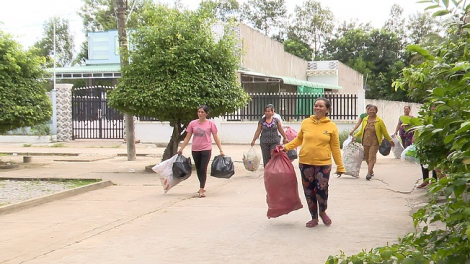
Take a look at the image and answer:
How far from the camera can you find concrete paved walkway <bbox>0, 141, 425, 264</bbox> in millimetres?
6141

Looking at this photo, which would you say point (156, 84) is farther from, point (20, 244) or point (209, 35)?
point (20, 244)

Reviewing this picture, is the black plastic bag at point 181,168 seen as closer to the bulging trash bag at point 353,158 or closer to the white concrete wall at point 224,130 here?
the bulging trash bag at point 353,158

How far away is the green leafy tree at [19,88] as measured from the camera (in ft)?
50.3

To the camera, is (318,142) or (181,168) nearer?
(318,142)

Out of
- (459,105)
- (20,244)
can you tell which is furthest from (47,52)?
(459,105)

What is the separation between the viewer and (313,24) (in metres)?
61.3

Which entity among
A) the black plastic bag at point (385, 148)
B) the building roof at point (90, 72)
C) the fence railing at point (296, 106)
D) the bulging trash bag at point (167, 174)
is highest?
the building roof at point (90, 72)

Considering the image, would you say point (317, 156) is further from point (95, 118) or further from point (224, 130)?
point (95, 118)

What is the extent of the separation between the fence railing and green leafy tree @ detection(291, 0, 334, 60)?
3584 centimetres

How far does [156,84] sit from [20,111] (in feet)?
13.6

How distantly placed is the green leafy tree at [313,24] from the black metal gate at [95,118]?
120 feet

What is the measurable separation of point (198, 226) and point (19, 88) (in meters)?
10.0

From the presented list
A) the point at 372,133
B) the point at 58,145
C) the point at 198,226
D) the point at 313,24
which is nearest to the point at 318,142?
the point at 198,226

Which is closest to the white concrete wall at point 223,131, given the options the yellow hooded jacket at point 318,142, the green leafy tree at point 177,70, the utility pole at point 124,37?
the utility pole at point 124,37
